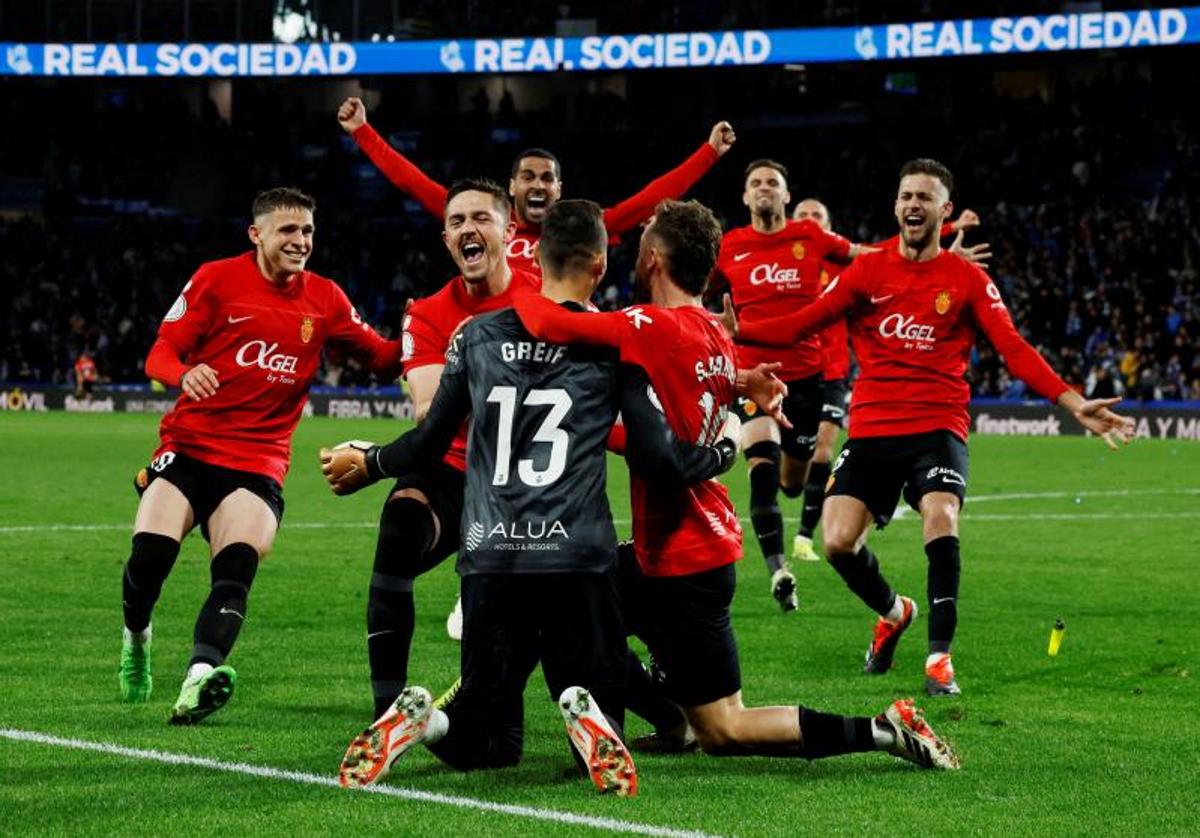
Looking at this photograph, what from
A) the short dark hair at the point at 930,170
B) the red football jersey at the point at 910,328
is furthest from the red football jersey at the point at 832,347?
the short dark hair at the point at 930,170

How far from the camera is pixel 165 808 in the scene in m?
5.69

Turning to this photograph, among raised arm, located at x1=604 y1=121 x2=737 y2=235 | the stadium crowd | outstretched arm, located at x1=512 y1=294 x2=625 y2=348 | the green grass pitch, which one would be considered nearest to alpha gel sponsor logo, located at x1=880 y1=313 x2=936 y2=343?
raised arm, located at x1=604 y1=121 x2=737 y2=235

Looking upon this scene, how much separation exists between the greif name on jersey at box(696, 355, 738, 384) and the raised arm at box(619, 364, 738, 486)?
22cm

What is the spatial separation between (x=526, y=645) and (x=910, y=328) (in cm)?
358

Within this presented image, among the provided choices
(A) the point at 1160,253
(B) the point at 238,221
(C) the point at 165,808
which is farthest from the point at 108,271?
(C) the point at 165,808

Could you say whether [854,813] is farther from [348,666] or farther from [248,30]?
[248,30]

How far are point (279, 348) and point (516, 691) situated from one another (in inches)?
93.6

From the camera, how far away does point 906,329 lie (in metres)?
9.14

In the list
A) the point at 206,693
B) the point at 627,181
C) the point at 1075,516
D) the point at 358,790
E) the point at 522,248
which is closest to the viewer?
the point at 358,790

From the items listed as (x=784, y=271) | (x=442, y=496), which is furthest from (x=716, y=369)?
(x=784, y=271)

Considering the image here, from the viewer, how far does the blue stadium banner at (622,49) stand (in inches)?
1465

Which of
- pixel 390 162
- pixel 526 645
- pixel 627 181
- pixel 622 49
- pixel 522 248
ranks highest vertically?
pixel 622 49

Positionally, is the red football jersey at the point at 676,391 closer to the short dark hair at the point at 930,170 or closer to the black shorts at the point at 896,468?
the black shorts at the point at 896,468

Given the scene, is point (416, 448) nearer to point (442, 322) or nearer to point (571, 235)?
point (571, 235)
